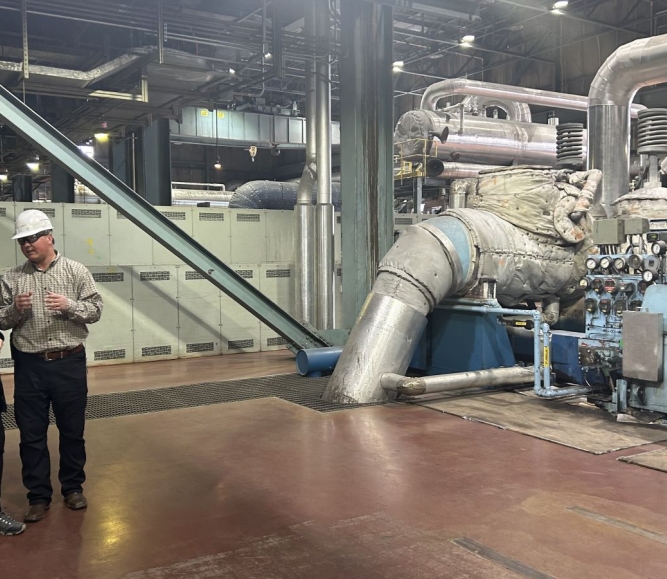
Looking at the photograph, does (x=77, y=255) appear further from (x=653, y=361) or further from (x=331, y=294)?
(x=653, y=361)

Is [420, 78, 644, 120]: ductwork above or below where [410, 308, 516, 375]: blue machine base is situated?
above

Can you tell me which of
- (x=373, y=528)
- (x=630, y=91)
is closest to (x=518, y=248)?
(x=630, y=91)

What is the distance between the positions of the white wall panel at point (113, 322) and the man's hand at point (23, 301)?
5.56 m

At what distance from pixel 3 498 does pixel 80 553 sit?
112cm

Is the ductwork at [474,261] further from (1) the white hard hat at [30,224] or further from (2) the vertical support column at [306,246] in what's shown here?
(1) the white hard hat at [30,224]

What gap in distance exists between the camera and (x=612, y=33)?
15562 millimetres

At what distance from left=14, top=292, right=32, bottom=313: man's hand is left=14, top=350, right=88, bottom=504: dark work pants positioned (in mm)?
288

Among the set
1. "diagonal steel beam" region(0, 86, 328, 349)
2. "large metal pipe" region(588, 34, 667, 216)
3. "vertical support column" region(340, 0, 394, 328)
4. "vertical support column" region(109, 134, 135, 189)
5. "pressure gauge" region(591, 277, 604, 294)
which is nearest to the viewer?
"pressure gauge" region(591, 277, 604, 294)

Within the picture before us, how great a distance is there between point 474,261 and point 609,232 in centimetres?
151

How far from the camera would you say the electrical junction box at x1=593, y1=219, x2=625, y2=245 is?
234 inches

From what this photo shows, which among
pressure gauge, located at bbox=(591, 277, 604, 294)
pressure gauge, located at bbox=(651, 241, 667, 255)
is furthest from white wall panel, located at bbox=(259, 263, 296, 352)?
pressure gauge, located at bbox=(651, 241, 667, 255)

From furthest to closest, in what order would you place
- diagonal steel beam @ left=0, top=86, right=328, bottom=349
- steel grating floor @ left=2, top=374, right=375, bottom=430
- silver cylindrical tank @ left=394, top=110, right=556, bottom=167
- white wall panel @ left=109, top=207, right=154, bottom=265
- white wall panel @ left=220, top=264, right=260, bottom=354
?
silver cylindrical tank @ left=394, top=110, right=556, bottom=167 → white wall panel @ left=220, top=264, right=260, bottom=354 → white wall panel @ left=109, top=207, right=154, bottom=265 → diagonal steel beam @ left=0, top=86, right=328, bottom=349 → steel grating floor @ left=2, top=374, right=375, bottom=430

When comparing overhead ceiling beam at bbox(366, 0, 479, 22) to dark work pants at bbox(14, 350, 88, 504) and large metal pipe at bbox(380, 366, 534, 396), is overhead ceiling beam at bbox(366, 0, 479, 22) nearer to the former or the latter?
large metal pipe at bbox(380, 366, 534, 396)

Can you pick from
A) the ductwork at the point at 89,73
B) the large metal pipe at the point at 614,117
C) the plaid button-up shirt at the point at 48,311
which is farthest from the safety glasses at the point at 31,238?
the large metal pipe at the point at 614,117
